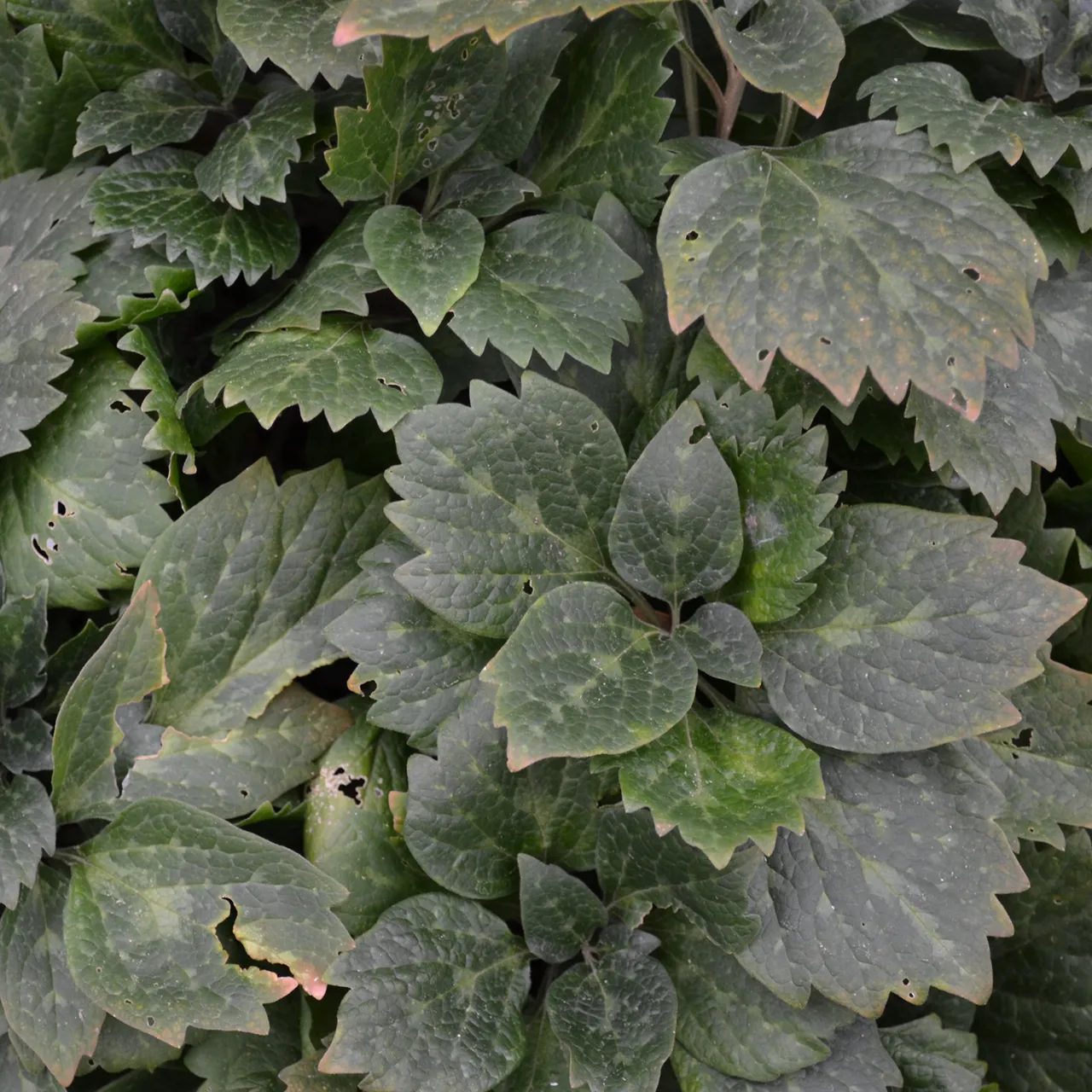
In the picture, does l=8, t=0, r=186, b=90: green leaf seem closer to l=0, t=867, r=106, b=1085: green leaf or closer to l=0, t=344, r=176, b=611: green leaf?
l=0, t=344, r=176, b=611: green leaf

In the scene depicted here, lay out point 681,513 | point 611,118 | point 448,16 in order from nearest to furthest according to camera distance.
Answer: point 448,16
point 681,513
point 611,118

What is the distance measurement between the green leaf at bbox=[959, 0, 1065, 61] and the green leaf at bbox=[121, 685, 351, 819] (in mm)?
833

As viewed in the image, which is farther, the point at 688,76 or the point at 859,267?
the point at 688,76

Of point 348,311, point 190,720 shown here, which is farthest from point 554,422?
point 190,720

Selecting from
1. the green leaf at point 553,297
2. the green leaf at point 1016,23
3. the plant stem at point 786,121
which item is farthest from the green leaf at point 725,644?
the green leaf at point 1016,23

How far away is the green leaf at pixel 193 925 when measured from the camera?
81 centimetres

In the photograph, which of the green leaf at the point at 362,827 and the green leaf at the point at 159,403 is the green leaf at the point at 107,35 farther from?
the green leaf at the point at 362,827

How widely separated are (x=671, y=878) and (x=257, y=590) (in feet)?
1.47

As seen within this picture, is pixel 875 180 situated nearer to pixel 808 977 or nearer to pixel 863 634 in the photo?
pixel 863 634

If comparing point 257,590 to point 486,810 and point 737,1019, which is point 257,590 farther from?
point 737,1019

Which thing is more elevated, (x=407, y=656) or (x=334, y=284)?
(x=334, y=284)

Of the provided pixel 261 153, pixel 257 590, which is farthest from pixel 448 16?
pixel 257 590

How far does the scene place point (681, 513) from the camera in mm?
849

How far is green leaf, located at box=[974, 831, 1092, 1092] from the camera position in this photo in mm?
992
